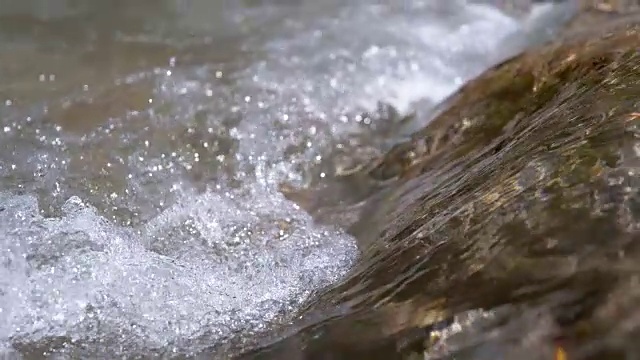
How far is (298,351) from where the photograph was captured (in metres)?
2.36

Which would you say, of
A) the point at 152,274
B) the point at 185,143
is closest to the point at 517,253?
the point at 152,274

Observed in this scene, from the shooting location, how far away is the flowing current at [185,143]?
288cm

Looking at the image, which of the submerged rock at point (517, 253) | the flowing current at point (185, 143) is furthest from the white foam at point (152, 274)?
the submerged rock at point (517, 253)

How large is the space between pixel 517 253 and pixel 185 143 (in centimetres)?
295

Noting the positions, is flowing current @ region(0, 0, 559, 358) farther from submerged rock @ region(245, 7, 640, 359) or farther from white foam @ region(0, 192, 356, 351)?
submerged rock @ region(245, 7, 640, 359)

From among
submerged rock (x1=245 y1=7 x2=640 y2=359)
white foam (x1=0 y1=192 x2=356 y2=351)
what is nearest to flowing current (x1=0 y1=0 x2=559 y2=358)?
white foam (x1=0 y1=192 x2=356 y2=351)

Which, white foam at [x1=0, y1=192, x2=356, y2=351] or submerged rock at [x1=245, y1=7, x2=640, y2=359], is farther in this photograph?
white foam at [x1=0, y1=192, x2=356, y2=351]

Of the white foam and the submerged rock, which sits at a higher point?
the white foam

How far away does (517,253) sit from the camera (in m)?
2.21

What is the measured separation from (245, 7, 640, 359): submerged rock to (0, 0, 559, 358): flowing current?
1.17ft

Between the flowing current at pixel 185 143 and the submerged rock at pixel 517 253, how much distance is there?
36 cm

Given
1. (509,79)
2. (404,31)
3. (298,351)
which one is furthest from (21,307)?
(404,31)

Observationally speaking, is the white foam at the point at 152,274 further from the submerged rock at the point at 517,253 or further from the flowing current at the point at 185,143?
the submerged rock at the point at 517,253

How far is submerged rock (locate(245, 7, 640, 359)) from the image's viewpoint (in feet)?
6.40
